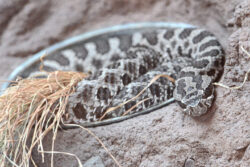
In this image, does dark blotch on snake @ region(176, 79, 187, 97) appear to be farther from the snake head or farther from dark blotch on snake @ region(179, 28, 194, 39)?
dark blotch on snake @ region(179, 28, 194, 39)

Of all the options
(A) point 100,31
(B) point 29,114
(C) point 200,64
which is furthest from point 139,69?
(B) point 29,114

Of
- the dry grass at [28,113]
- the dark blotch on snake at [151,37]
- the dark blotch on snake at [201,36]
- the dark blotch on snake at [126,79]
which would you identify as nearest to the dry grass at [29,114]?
the dry grass at [28,113]

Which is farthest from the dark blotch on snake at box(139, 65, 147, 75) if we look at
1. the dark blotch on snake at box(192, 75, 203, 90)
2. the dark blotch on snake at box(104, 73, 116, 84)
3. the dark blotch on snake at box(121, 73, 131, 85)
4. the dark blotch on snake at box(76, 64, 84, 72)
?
the dark blotch on snake at box(76, 64, 84, 72)

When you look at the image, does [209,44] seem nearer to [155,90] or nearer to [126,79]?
[155,90]

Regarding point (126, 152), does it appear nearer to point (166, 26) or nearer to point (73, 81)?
point (73, 81)

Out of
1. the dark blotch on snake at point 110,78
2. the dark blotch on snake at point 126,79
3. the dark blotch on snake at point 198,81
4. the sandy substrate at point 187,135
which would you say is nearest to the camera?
the sandy substrate at point 187,135

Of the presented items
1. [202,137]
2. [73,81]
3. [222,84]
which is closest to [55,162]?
[73,81]

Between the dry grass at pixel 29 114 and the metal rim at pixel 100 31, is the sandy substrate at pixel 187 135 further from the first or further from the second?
the metal rim at pixel 100 31
